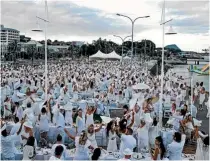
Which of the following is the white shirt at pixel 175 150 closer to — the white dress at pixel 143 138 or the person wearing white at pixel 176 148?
the person wearing white at pixel 176 148

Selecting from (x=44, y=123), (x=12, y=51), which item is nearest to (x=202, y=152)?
(x=44, y=123)

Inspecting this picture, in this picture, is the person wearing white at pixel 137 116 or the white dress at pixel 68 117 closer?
the person wearing white at pixel 137 116

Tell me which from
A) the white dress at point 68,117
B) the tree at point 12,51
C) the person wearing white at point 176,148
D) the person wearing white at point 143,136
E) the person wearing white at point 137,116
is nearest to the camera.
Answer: the person wearing white at point 176,148

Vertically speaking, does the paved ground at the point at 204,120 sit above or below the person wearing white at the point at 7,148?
below

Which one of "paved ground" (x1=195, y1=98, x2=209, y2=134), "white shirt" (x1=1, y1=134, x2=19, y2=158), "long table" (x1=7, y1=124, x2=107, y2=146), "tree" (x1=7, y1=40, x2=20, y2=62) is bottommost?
"paved ground" (x1=195, y1=98, x2=209, y2=134)

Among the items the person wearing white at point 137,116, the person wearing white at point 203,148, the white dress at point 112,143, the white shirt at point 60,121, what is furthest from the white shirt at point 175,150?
the white shirt at point 60,121

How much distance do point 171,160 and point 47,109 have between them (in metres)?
5.19

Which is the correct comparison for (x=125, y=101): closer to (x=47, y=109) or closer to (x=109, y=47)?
(x=47, y=109)

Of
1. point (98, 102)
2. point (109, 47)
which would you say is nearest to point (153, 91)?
point (98, 102)

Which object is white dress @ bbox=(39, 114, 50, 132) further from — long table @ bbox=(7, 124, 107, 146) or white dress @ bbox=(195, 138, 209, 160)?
white dress @ bbox=(195, 138, 209, 160)

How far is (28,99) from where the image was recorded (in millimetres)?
12336

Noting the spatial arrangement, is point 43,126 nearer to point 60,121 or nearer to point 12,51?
point 60,121

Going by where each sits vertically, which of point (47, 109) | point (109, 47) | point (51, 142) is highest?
point (109, 47)

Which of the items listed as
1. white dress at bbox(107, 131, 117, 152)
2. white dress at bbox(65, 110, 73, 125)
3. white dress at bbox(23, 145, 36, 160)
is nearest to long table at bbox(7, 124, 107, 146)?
white dress at bbox(65, 110, 73, 125)
